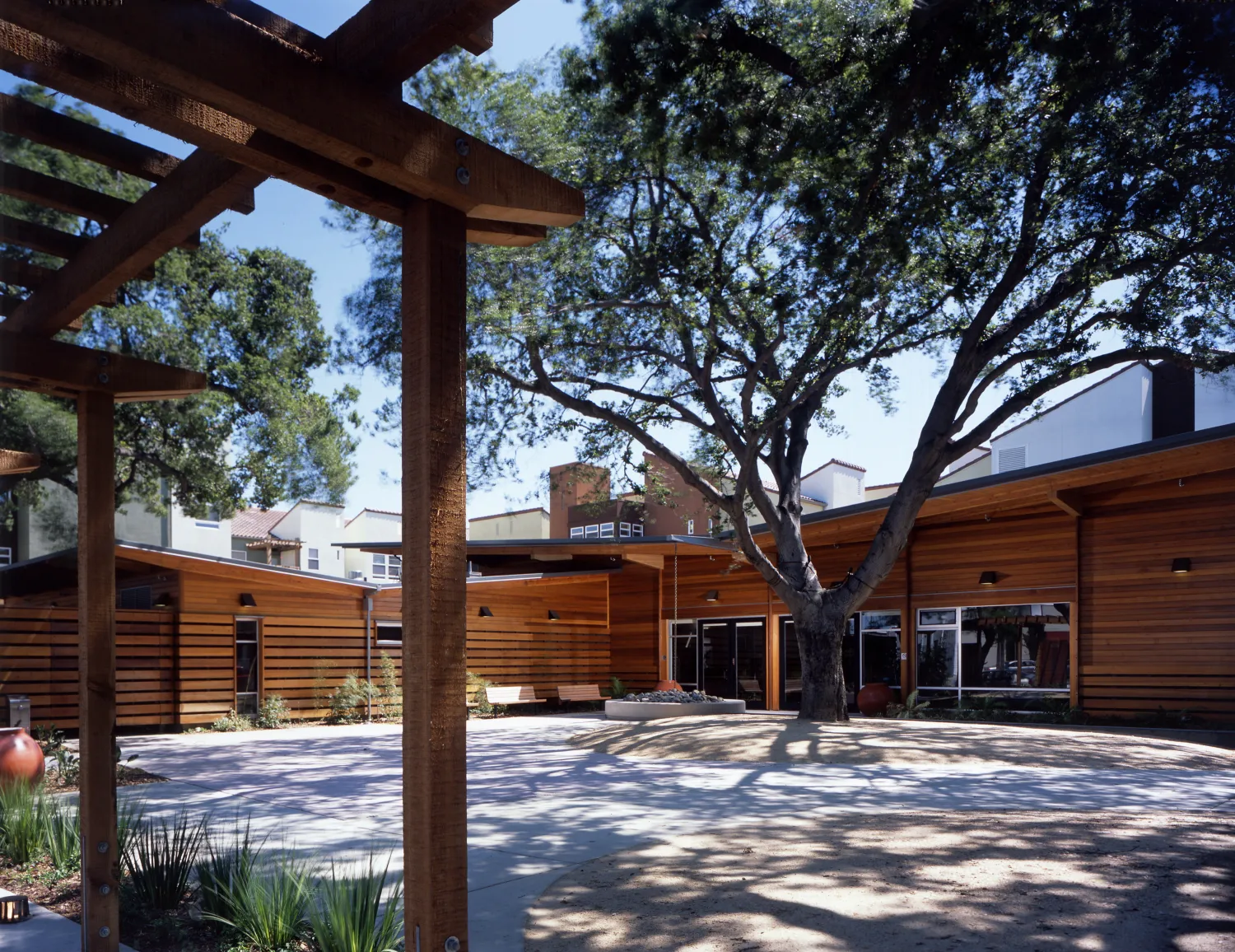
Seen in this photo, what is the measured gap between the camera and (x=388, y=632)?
21000mm

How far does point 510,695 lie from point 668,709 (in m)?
5.21

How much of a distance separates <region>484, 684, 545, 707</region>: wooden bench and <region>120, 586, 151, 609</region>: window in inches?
272

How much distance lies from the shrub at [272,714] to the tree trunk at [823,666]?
9491 mm

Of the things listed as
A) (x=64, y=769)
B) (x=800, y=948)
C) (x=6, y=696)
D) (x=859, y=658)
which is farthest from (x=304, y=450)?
(x=800, y=948)

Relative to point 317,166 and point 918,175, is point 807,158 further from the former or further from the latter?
point 317,166

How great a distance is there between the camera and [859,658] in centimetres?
2117

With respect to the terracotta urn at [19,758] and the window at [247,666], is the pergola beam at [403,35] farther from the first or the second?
the window at [247,666]

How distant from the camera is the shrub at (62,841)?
5742 mm

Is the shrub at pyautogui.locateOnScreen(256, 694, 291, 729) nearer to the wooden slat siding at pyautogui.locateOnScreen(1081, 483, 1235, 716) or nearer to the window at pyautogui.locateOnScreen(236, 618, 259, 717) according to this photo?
the window at pyautogui.locateOnScreen(236, 618, 259, 717)

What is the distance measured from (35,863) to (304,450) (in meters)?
14.4

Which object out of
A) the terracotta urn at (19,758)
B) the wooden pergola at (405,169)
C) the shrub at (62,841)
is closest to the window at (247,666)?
the terracotta urn at (19,758)

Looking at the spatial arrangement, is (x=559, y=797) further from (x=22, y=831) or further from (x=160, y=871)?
(x=160, y=871)

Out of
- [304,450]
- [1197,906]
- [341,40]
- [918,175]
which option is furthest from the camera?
[304,450]

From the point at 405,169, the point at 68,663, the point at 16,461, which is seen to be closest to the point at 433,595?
the point at 405,169
